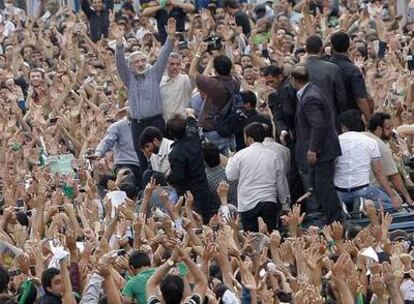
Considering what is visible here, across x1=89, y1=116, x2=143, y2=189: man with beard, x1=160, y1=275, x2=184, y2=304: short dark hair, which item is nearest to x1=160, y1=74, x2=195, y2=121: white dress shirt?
x1=89, y1=116, x2=143, y2=189: man with beard

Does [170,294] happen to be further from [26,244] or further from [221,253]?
[26,244]

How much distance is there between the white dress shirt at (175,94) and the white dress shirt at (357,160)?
3.37 metres

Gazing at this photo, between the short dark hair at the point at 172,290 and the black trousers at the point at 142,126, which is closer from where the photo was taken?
the short dark hair at the point at 172,290

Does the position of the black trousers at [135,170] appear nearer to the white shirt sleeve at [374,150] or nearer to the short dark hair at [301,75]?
the short dark hair at [301,75]

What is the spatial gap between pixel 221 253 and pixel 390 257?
3.91ft

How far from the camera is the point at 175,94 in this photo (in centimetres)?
2019


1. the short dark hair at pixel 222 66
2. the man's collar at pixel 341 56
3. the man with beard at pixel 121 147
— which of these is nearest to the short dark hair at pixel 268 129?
the man's collar at pixel 341 56

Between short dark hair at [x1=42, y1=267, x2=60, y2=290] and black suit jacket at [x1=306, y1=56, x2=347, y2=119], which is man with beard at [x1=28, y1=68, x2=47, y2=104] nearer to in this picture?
black suit jacket at [x1=306, y1=56, x2=347, y2=119]

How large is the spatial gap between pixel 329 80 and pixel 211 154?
138cm

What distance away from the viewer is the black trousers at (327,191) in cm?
1680

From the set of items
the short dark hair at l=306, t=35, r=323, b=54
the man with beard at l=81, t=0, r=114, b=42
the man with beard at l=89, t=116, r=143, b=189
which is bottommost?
the man with beard at l=81, t=0, r=114, b=42

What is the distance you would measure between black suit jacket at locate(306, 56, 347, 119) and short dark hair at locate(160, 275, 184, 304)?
442 cm

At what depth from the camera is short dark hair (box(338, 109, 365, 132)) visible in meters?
17.1

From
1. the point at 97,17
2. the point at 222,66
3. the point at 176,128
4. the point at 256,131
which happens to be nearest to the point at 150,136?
the point at 176,128
